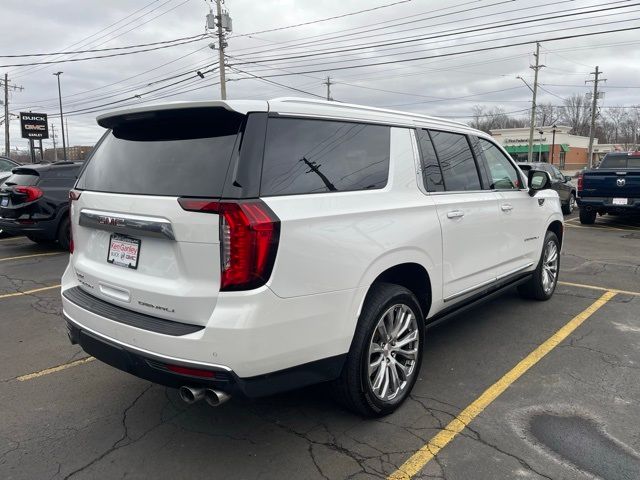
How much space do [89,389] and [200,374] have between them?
1779mm

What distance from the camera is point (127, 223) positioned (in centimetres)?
279

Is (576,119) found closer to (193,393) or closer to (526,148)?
(526,148)

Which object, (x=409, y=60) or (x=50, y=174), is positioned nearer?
(x=50, y=174)

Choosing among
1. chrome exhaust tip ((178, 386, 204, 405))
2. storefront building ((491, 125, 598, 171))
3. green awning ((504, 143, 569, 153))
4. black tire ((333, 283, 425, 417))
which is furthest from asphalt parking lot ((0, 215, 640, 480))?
green awning ((504, 143, 569, 153))

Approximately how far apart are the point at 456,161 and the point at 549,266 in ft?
8.40

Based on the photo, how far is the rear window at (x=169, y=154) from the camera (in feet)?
8.58

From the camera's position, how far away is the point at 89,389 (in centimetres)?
378

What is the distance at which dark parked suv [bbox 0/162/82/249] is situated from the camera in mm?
8992

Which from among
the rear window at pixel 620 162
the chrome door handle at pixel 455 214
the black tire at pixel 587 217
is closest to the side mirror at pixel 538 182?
the chrome door handle at pixel 455 214

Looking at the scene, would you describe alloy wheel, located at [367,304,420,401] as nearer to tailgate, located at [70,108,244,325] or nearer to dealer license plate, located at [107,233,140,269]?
tailgate, located at [70,108,244,325]

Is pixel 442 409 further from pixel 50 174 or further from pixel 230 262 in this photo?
pixel 50 174

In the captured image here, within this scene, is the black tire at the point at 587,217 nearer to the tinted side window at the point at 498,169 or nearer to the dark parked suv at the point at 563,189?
the dark parked suv at the point at 563,189

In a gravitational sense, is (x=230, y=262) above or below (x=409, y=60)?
below

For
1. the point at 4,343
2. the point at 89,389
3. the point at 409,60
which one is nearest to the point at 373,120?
the point at 89,389
